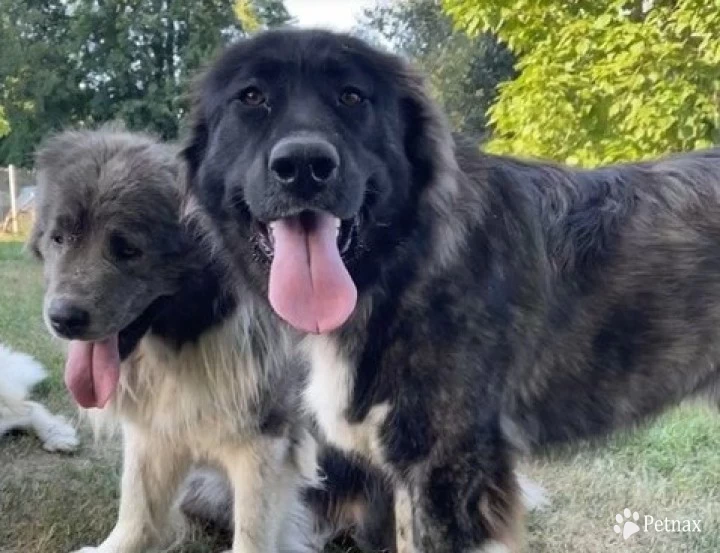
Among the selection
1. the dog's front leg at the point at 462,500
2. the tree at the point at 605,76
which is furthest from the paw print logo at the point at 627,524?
the tree at the point at 605,76

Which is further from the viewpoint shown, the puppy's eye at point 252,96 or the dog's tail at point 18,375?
the dog's tail at point 18,375

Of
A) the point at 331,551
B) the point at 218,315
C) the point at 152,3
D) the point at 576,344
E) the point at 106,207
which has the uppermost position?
A: the point at 106,207

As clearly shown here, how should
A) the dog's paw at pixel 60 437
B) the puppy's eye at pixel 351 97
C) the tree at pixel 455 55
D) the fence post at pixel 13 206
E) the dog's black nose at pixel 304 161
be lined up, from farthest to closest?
the tree at pixel 455 55 < the fence post at pixel 13 206 < the dog's paw at pixel 60 437 < the puppy's eye at pixel 351 97 < the dog's black nose at pixel 304 161

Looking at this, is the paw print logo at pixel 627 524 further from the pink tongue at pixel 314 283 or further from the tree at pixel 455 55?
the tree at pixel 455 55

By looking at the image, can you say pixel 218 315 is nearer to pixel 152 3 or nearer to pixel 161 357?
pixel 161 357

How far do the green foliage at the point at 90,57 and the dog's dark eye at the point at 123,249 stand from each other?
70.6 ft

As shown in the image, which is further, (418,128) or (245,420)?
(245,420)

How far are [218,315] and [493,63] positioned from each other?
17606 millimetres

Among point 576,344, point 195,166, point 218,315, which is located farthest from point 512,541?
point 195,166

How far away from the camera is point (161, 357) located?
2758 millimetres

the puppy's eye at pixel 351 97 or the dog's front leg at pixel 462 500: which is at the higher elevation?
the puppy's eye at pixel 351 97

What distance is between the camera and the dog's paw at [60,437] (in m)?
3.87

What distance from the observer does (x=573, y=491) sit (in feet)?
11.2

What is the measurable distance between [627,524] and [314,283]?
1.61 metres
